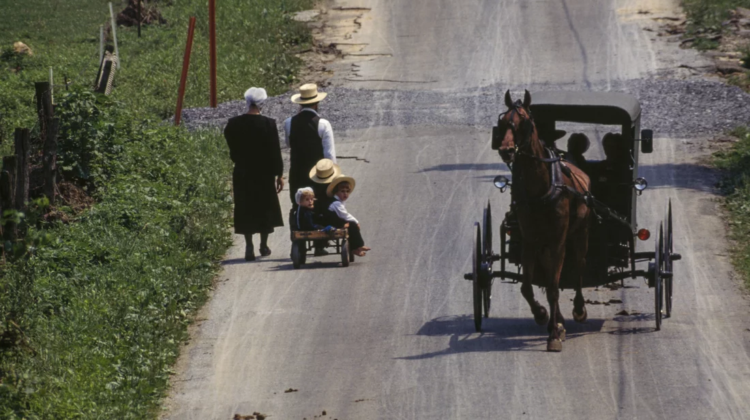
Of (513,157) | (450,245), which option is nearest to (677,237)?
(450,245)

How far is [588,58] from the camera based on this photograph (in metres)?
26.4

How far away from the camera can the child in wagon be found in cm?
1352

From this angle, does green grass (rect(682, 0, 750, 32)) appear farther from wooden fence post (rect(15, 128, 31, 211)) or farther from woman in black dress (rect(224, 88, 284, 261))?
wooden fence post (rect(15, 128, 31, 211))

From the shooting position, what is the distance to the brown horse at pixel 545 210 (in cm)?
968

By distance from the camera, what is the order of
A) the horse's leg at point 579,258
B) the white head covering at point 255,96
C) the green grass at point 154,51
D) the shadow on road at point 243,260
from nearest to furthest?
1. the horse's leg at point 579,258
2. the white head covering at point 255,96
3. the shadow on road at point 243,260
4. the green grass at point 154,51

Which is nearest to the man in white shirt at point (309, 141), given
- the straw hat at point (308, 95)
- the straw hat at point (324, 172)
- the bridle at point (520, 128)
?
the straw hat at point (308, 95)

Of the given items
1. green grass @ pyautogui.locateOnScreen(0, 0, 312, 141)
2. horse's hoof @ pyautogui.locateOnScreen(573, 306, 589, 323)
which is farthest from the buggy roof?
green grass @ pyautogui.locateOnScreen(0, 0, 312, 141)

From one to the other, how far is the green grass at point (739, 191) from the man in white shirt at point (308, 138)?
5030 millimetres

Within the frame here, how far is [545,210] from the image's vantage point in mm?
10164

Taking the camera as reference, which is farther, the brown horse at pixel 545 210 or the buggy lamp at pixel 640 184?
the buggy lamp at pixel 640 184

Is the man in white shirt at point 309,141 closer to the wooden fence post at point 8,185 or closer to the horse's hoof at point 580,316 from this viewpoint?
the horse's hoof at point 580,316

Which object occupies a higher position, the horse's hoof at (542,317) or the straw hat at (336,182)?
the straw hat at (336,182)

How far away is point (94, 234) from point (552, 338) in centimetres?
590

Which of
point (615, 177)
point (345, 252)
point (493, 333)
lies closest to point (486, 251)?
point (493, 333)
